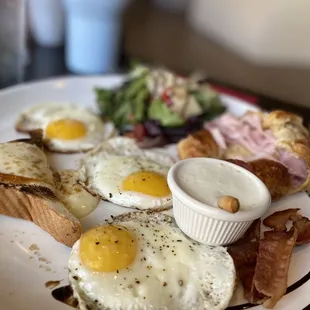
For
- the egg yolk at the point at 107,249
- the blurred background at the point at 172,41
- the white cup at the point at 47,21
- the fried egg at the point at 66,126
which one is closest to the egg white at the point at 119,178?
the fried egg at the point at 66,126

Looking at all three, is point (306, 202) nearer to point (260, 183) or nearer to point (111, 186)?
point (260, 183)

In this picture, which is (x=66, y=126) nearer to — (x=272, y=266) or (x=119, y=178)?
(x=119, y=178)

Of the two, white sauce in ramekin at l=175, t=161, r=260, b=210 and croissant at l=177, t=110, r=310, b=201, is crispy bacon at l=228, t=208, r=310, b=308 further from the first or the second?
croissant at l=177, t=110, r=310, b=201

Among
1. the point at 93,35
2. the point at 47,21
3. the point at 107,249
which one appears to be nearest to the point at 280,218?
the point at 107,249

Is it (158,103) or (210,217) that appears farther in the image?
(158,103)

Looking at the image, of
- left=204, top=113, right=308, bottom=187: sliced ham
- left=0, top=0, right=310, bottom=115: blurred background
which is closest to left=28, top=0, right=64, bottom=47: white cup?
left=0, top=0, right=310, bottom=115: blurred background
